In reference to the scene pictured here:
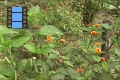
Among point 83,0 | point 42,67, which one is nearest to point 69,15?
point 83,0

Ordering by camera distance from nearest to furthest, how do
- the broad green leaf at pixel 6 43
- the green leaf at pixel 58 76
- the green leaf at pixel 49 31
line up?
the broad green leaf at pixel 6 43
the green leaf at pixel 49 31
the green leaf at pixel 58 76

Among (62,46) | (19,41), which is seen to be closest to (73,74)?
(19,41)

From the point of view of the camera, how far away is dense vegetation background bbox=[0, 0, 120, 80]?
7.50ft

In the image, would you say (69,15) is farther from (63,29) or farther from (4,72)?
(4,72)

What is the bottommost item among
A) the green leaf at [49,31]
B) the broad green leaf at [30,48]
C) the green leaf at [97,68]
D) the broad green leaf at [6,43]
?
the green leaf at [97,68]

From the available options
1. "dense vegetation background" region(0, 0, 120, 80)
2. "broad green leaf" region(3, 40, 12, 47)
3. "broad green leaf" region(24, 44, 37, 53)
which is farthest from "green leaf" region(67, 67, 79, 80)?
"broad green leaf" region(3, 40, 12, 47)

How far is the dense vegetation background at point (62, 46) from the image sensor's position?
2.29 meters

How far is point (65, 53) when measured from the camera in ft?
9.44
